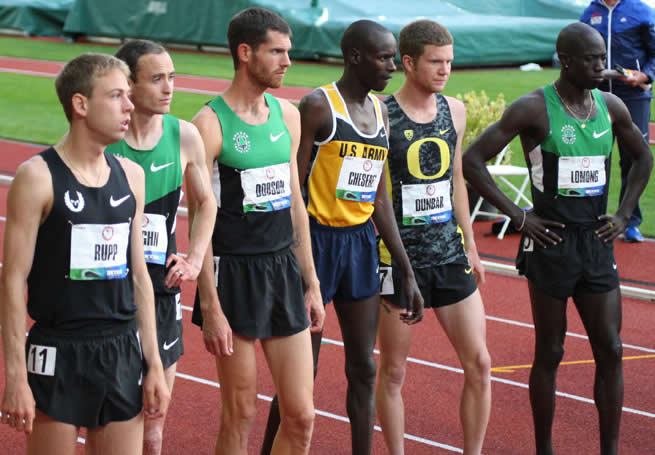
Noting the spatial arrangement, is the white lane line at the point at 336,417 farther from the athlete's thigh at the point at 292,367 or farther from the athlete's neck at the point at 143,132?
the athlete's neck at the point at 143,132

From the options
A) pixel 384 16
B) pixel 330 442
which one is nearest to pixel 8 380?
pixel 330 442

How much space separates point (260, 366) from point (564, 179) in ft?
8.22

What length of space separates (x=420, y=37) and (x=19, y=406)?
2.45m

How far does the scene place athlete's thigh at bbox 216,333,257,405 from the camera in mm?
3881

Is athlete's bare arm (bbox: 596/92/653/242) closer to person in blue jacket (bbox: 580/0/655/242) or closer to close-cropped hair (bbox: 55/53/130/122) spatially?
close-cropped hair (bbox: 55/53/130/122)

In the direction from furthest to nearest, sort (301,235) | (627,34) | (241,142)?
(627,34)
(301,235)
(241,142)

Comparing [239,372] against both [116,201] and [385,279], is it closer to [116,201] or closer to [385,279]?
[385,279]

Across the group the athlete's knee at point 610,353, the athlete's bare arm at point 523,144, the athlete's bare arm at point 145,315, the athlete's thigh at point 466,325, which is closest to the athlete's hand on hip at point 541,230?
the athlete's bare arm at point 523,144

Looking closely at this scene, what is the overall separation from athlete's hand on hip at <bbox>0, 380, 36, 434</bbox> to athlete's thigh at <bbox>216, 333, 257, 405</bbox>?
3.56 feet

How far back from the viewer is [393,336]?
15.1 ft

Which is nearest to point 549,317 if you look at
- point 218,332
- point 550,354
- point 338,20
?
point 550,354

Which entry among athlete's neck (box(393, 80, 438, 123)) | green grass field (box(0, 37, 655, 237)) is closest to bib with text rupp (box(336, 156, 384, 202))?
athlete's neck (box(393, 80, 438, 123))

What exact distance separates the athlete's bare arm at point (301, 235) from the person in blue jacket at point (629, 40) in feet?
17.0

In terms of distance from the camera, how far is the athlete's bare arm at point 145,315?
3.14m
